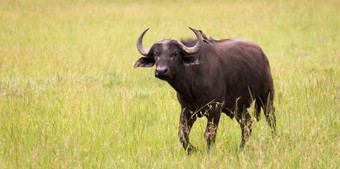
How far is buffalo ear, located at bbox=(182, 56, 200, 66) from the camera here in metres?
→ 5.22

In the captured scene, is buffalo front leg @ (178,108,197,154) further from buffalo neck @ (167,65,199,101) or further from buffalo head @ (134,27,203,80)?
buffalo head @ (134,27,203,80)

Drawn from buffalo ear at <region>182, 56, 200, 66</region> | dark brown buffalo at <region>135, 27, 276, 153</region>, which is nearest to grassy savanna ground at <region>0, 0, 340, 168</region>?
dark brown buffalo at <region>135, 27, 276, 153</region>

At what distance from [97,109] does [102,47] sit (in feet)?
20.1

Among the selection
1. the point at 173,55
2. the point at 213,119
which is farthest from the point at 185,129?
the point at 173,55

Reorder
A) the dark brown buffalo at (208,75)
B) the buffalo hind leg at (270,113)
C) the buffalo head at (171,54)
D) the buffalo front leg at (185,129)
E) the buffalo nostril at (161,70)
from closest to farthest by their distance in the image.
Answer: the buffalo nostril at (161,70)
the buffalo head at (171,54)
the dark brown buffalo at (208,75)
the buffalo front leg at (185,129)
the buffalo hind leg at (270,113)

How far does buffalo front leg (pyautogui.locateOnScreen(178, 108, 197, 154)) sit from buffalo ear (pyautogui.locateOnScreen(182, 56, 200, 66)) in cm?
59

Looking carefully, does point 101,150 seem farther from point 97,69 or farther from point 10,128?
point 97,69

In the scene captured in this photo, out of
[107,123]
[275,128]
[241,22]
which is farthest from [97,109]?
[241,22]

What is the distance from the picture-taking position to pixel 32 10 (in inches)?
723

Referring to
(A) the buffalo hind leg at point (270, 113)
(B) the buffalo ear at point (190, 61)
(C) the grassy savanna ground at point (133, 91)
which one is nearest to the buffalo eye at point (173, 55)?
(B) the buffalo ear at point (190, 61)

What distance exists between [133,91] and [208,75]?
2.87 metres

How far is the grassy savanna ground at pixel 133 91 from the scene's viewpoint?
4.90 meters

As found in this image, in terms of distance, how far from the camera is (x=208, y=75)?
542cm

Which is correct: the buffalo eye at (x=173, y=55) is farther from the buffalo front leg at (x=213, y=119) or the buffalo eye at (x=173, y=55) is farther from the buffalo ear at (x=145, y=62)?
the buffalo front leg at (x=213, y=119)
